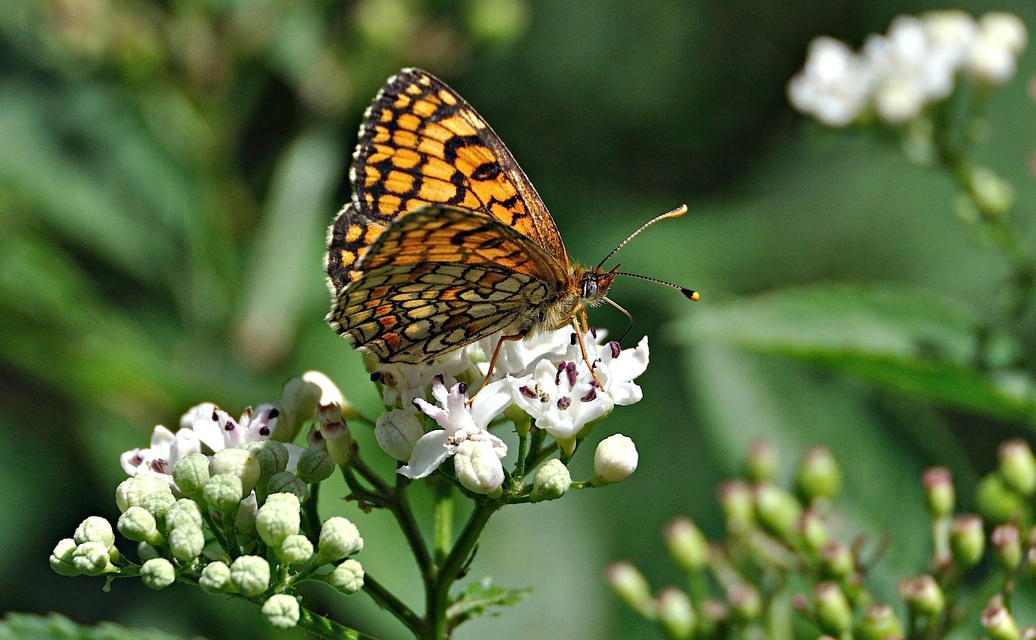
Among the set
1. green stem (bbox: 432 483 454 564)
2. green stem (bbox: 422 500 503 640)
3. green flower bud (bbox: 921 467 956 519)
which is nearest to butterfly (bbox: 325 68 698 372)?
green stem (bbox: 432 483 454 564)

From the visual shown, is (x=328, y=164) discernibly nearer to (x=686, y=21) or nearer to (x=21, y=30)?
(x=21, y=30)

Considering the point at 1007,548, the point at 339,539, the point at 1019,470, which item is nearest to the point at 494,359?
the point at 339,539

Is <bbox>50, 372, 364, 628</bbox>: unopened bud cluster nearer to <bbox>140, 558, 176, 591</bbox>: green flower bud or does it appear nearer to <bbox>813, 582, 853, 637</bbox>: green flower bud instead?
<bbox>140, 558, 176, 591</bbox>: green flower bud

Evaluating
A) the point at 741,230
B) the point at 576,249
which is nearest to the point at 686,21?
the point at 741,230

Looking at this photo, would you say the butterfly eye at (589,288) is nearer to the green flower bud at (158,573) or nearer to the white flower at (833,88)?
the green flower bud at (158,573)

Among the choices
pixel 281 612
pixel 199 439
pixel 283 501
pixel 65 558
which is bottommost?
pixel 281 612

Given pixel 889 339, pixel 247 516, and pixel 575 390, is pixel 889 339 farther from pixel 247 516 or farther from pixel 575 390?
pixel 247 516
